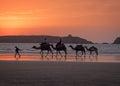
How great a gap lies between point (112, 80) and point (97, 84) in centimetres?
129

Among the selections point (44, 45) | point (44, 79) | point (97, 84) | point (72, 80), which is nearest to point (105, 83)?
point (97, 84)

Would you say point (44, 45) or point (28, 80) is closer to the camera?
point (28, 80)

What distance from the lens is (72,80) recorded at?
13.8 m

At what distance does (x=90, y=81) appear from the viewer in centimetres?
1354

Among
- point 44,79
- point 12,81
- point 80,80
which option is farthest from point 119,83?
point 12,81

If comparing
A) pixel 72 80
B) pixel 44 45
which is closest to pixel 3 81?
pixel 72 80

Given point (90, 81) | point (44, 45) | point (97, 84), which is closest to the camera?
point (97, 84)

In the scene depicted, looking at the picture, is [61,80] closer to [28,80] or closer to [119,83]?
[28,80]

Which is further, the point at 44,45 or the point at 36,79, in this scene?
the point at 44,45

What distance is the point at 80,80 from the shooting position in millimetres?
13859

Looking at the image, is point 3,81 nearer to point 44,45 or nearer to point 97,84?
point 97,84

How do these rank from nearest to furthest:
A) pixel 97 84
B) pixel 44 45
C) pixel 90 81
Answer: pixel 97 84, pixel 90 81, pixel 44 45

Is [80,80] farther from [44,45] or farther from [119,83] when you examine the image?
[44,45]

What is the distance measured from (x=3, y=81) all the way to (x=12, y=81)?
305 mm
